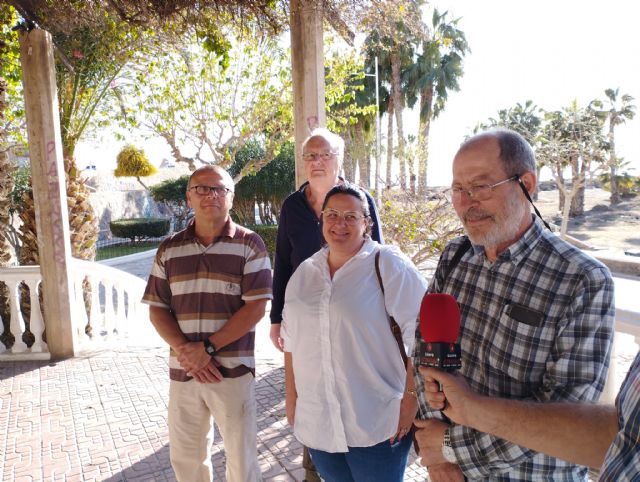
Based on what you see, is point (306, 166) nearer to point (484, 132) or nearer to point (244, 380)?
point (244, 380)

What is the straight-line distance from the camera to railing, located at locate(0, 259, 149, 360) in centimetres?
592

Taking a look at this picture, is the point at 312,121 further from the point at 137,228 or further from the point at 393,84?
the point at 393,84

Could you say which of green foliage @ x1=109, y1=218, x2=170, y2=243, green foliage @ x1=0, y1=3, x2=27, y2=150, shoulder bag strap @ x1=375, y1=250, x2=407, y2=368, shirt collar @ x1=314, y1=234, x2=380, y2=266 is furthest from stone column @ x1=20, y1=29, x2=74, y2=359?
green foliage @ x1=109, y1=218, x2=170, y2=243

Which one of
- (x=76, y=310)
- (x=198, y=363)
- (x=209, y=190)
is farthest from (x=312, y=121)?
(x=76, y=310)

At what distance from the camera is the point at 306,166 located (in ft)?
9.49

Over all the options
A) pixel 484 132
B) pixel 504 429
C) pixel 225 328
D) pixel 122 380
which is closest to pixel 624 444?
pixel 504 429

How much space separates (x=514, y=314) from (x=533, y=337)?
0.27 ft

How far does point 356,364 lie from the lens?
2080mm

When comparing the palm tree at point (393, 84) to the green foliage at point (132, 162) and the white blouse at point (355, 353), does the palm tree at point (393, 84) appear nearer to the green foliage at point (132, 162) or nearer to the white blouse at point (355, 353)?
the green foliage at point (132, 162)

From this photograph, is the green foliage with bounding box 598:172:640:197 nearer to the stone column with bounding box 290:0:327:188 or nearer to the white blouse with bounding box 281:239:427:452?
the stone column with bounding box 290:0:327:188

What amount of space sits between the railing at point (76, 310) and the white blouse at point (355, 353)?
473cm

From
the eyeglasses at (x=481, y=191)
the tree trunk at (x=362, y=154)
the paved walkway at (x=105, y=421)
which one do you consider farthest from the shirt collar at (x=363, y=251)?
the tree trunk at (x=362, y=154)

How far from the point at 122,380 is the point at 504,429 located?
4.95 meters

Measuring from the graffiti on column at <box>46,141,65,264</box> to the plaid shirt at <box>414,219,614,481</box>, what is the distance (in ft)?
17.6
